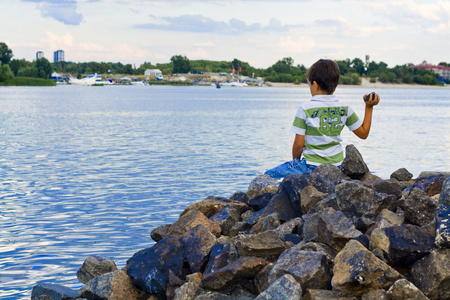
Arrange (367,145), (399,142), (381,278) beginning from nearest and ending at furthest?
(381,278)
(367,145)
(399,142)

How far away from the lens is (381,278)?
15.7 ft

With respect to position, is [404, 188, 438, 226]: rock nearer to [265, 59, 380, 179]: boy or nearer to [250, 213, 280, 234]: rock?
[250, 213, 280, 234]: rock

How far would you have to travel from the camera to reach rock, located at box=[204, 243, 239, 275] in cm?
558

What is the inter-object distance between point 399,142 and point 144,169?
14.2 meters

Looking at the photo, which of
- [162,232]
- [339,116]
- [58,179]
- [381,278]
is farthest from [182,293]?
[58,179]

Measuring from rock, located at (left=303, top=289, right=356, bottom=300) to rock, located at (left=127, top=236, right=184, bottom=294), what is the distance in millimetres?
1632

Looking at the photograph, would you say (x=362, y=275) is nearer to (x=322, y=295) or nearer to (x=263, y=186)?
(x=322, y=295)

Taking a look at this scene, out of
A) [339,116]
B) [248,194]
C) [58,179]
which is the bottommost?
[58,179]

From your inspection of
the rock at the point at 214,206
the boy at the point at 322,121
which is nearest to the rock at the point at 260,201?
the rock at the point at 214,206

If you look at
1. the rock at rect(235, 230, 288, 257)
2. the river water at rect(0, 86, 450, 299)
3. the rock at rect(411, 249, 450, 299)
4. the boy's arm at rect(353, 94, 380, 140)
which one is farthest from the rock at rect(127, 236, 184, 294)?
the boy's arm at rect(353, 94, 380, 140)

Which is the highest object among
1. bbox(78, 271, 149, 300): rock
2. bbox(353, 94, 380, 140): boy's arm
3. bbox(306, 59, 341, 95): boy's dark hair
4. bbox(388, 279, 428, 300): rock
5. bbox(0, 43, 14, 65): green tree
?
bbox(0, 43, 14, 65): green tree

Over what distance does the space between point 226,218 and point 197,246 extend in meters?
1.46

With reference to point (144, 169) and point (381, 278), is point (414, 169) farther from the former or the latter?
point (381, 278)

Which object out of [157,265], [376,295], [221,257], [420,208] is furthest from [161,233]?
[376,295]
